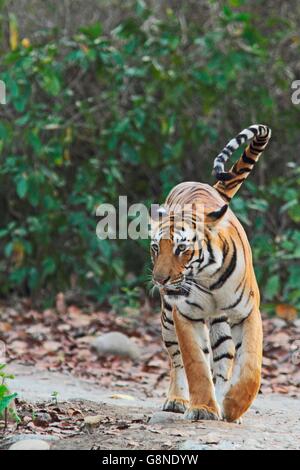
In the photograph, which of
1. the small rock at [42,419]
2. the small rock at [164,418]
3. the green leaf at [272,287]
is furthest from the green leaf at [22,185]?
the small rock at [164,418]

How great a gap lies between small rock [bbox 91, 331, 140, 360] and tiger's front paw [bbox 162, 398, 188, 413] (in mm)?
2616

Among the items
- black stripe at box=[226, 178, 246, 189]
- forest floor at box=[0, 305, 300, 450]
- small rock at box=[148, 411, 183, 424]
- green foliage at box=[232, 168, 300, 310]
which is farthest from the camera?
green foliage at box=[232, 168, 300, 310]

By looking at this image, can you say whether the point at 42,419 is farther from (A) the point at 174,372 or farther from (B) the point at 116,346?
(B) the point at 116,346

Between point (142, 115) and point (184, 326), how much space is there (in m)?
5.39

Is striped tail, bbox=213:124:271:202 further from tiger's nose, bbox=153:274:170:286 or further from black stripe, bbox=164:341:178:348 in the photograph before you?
tiger's nose, bbox=153:274:170:286

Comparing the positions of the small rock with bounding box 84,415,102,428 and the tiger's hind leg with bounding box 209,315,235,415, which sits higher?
the tiger's hind leg with bounding box 209,315,235,415

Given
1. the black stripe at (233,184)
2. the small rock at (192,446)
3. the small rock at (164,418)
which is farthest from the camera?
the black stripe at (233,184)

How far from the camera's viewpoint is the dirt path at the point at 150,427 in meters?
4.30

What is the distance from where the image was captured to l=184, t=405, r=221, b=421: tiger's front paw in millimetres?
4898

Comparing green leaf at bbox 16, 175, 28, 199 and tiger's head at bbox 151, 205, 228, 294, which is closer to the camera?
tiger's head at bbox 151, 205, 228, 294

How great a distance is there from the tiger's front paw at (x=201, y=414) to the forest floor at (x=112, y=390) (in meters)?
0.07

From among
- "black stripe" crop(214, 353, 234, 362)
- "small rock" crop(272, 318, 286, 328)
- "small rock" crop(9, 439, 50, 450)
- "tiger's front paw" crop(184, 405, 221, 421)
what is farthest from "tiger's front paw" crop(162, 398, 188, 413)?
"small rock" crop(272, 318, 286, 328)

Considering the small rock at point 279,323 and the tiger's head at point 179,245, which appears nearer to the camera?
the tiger's head at point 179,245

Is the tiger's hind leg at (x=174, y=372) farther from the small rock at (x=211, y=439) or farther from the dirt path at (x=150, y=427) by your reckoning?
the small rock at (x=211, y=439)
